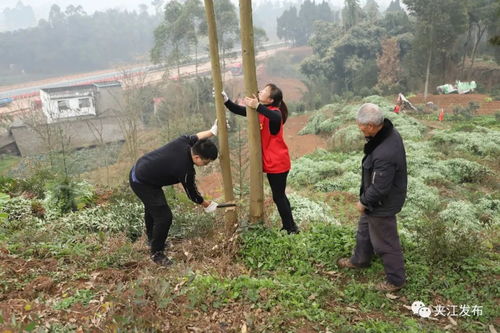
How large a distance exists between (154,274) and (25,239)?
70.9 inches

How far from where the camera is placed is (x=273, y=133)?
4297 millimetres

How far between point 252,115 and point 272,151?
1.64ft

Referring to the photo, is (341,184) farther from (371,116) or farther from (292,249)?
(371,116)

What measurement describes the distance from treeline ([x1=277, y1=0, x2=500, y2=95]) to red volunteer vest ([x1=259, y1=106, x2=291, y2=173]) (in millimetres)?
26072

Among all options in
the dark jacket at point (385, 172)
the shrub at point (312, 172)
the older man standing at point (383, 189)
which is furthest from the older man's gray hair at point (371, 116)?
the shrub at point (312, 172)

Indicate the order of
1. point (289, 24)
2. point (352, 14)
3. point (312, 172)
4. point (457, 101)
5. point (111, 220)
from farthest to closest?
point (289, 24), point (352, 14), point (457, 101), point (312, 172), point (111, 220)

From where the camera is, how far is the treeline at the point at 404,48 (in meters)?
26.6

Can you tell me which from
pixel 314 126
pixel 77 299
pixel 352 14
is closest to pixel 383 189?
pixel 77 299

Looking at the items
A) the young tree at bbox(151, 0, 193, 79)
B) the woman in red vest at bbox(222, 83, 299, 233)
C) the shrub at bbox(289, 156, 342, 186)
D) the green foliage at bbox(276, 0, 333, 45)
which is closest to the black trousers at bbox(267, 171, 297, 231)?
the woman in red vest at bbox(222, 83, 299, 233)

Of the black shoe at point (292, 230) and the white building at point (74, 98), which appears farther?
the white building at point (74, 98)

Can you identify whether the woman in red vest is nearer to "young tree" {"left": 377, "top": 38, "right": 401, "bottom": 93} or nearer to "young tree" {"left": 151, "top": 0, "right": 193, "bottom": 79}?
"young tree" {"left": 377, "top": 38, "right": 401, "bottom": 93}

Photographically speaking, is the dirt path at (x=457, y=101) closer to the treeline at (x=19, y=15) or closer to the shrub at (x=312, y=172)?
the shrub at (x=312, y=172)

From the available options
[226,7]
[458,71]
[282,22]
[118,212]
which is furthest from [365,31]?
[282,22]

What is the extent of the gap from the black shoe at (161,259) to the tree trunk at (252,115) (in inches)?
40.7
